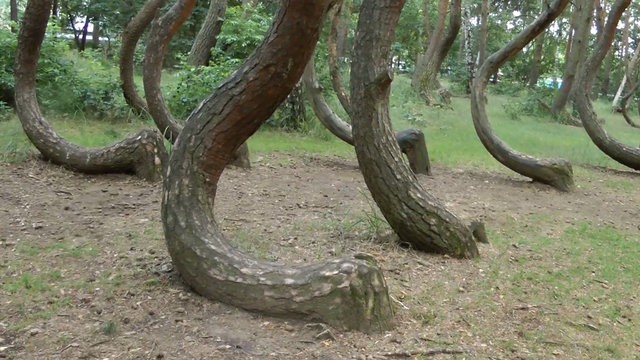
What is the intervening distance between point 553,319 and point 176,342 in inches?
107

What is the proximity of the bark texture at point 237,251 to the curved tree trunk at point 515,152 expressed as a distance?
20.2ft

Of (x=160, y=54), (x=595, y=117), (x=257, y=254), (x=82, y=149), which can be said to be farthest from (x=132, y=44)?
(x=595, y=117)

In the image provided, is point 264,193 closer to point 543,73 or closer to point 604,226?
point 604,226

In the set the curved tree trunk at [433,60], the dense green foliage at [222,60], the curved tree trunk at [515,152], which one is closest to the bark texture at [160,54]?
the dense green foliage at [222,60]

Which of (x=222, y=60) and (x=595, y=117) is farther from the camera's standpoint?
(x=595, y=117)

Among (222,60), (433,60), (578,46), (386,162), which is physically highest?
(578,46)

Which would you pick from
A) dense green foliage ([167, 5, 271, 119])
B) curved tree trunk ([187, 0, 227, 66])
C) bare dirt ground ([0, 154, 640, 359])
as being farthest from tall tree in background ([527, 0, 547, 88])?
bare dirt ground ([0, 154, 640, 359])

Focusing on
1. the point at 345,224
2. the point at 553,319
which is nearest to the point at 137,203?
the point at 345,224

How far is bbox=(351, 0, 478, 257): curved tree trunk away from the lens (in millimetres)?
5742

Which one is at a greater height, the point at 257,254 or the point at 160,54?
the point at 160,54

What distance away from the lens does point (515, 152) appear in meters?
10.1

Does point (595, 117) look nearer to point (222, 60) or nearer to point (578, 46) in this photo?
point (578, 46)

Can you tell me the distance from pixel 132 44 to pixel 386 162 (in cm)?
518

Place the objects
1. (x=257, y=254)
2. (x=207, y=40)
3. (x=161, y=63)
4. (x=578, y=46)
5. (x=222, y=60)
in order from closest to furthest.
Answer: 1. (x=257, y=254)
2. (x=161, y=63)
3. (x=222, y=60)
4. (x=207, y=40)
5. (x=578, y=46)
